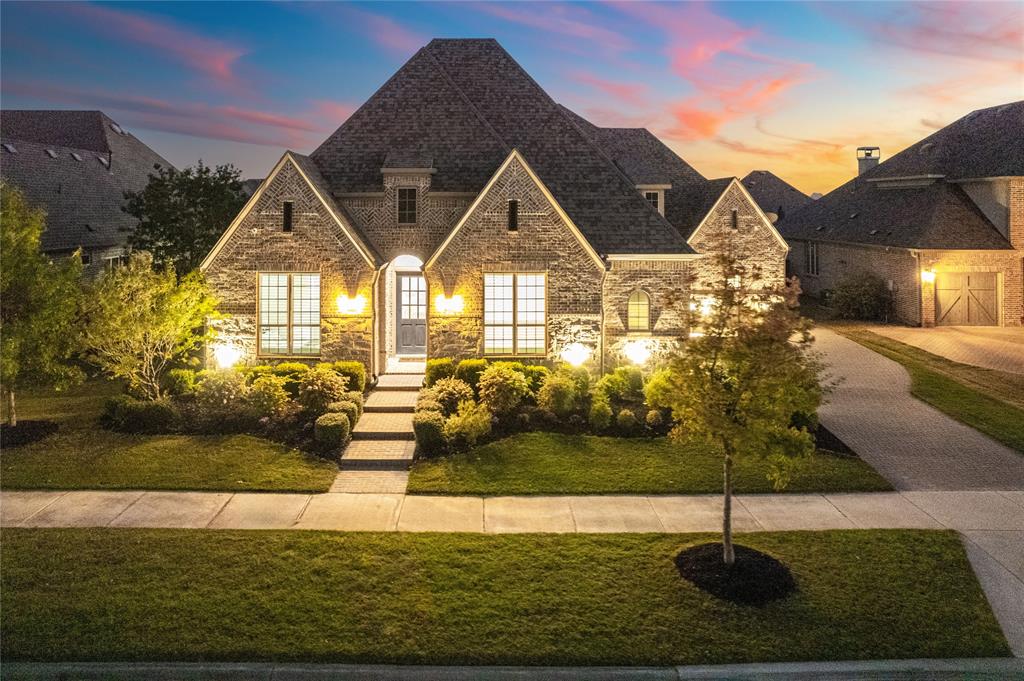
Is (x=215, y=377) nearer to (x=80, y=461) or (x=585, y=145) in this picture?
(x=80, y=461)

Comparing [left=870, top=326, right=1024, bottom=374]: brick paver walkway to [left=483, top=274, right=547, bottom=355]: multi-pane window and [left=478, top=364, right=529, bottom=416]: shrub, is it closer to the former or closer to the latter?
[left=483, top=274, right=547, bottom=355]: multi-pane window

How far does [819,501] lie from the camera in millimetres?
14336

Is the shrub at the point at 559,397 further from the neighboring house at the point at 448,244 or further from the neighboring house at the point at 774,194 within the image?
the neighboring house at the point at 774,194

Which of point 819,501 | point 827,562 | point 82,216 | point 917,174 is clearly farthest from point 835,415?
point 82,216

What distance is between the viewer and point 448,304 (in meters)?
22.2

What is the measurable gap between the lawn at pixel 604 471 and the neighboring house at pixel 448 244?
18.0 feet

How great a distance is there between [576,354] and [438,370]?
434 cm

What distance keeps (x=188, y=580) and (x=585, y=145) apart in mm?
20275

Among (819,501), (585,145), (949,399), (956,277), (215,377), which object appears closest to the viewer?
(819,501)

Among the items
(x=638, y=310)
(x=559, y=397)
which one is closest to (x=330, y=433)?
(x=559, y=397)

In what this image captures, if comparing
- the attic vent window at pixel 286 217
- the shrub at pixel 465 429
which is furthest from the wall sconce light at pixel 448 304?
the shrub at pixel 465 429

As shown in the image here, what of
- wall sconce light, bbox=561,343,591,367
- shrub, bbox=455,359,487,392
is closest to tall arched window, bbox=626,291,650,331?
wall sconce light, bbox=561,343,591,367

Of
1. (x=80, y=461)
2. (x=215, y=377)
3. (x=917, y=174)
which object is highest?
(x=917, y=174)

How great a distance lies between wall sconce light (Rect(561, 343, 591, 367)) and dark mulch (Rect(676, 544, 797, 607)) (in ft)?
36.1
